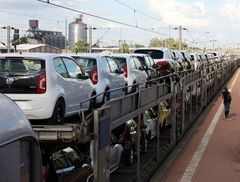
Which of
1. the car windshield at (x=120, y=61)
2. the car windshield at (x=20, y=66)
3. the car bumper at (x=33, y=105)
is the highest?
the car windshield at (x=20, y=66)

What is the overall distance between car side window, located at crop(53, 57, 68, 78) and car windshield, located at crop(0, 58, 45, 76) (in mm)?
369

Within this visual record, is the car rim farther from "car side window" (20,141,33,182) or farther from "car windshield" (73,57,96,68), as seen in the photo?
"car side window" (20,141,33,182)

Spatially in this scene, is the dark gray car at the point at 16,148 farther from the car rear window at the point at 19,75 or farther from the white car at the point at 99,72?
the white car at the point at 99,72

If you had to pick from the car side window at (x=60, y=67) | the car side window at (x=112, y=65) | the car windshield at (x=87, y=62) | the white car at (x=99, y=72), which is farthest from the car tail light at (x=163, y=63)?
the car side window at (x=60, y=67)

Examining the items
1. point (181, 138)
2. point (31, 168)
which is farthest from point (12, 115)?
point (181, 138)

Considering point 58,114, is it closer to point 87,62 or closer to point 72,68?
point 72,68

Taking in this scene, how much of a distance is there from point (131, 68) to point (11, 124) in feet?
41.8

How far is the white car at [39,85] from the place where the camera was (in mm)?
7387

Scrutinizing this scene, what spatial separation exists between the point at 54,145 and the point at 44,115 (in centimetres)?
58

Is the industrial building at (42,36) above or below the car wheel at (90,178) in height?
above

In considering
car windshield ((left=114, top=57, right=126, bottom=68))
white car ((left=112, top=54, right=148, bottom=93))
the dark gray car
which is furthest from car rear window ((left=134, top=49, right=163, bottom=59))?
the dark gray car

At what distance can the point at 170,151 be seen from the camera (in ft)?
47.3

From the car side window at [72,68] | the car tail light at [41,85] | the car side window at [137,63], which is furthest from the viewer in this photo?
the car side window at [137,63]

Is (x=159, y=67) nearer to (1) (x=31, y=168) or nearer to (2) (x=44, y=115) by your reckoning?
(2) (x=44, y=115)
